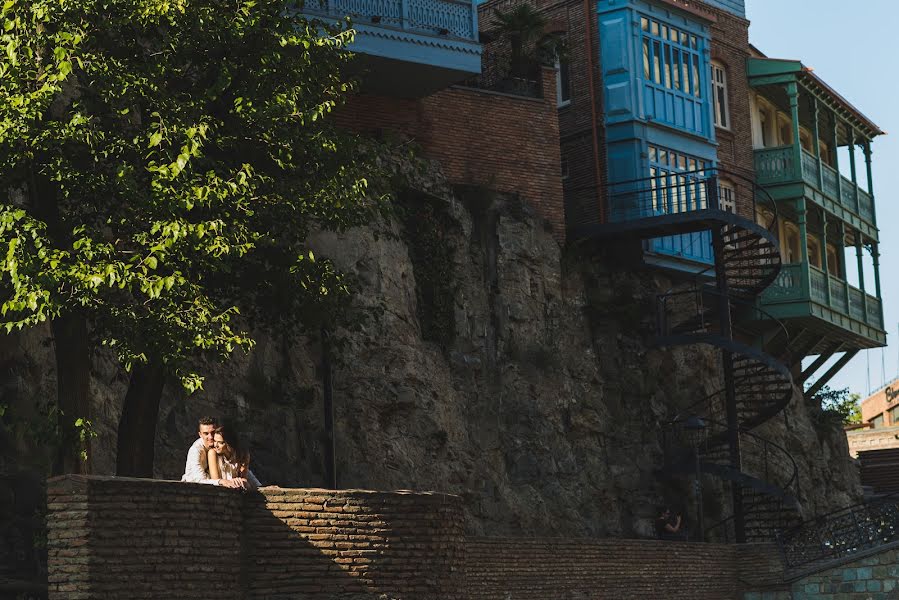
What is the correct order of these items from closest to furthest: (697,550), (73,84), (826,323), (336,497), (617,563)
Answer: (336,497)
(73,84)
(617,563)
(697,550)
(826,323)

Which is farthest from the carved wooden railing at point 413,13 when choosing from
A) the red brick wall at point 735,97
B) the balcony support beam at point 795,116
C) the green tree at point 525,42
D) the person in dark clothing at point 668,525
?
the balcony support beam at point 795,116

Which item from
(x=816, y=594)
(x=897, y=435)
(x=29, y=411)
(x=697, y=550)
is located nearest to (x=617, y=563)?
(x=697, y=550)

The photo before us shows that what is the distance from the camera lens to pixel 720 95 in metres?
38.2

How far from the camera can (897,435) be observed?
52969 mm

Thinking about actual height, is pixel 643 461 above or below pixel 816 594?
above

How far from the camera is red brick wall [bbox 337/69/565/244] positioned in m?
29.5

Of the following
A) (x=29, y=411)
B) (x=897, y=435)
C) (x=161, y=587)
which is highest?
(x=897, y=435)

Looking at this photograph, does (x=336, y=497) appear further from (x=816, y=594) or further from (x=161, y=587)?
(x=816, y=594)

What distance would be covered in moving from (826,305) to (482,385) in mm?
12219

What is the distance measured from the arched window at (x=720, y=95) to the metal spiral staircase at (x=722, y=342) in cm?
268

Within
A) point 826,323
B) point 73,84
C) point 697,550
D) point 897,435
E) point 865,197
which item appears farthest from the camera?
point 897,435

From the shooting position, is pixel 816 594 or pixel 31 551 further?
pixel 816 594

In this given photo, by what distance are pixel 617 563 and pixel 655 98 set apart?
45.1 ft

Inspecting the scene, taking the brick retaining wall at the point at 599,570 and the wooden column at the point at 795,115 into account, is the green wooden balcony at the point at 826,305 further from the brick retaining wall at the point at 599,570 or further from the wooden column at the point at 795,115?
the brick retaining wall at the point at 599,570
